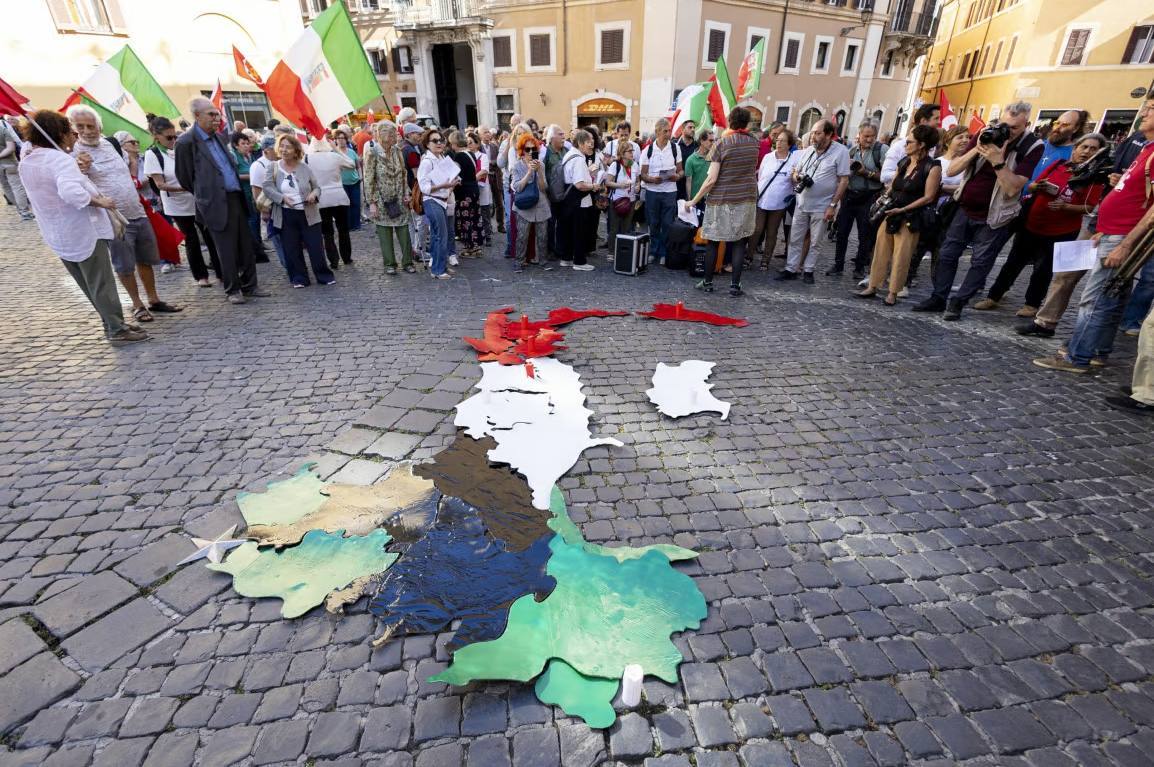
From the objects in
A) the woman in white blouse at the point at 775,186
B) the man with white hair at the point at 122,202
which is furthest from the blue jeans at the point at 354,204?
the woman in white blouse at the point at 775,186

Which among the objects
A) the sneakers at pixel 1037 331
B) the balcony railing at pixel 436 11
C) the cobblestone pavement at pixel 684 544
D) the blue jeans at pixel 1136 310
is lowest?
the cobblestone pavement at pixel 684 544

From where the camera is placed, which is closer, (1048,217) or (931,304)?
(1048,217)

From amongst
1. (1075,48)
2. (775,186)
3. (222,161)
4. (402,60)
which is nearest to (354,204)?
(222,161)

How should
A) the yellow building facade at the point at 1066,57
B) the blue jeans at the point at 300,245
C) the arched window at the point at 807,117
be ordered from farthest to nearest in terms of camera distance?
1. the arched window at the point at 807,117
2. the yellow building facade at the point at 1066,57
3. the blue jeans at the point at 300,245

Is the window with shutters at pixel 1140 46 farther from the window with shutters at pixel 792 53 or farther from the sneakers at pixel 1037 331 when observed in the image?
the sneakers at pixel 1037 331

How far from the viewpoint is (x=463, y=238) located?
357 inches

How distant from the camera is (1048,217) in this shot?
5.89 meters

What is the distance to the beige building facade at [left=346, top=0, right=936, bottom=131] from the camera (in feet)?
85.9

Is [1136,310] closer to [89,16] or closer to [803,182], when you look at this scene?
[803,182]

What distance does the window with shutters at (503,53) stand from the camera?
2858cm

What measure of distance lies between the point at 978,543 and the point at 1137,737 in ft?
3.45

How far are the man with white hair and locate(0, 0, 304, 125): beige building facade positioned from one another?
47.1ft

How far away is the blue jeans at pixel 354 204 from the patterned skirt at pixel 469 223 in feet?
7.68

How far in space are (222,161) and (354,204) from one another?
4607mm
